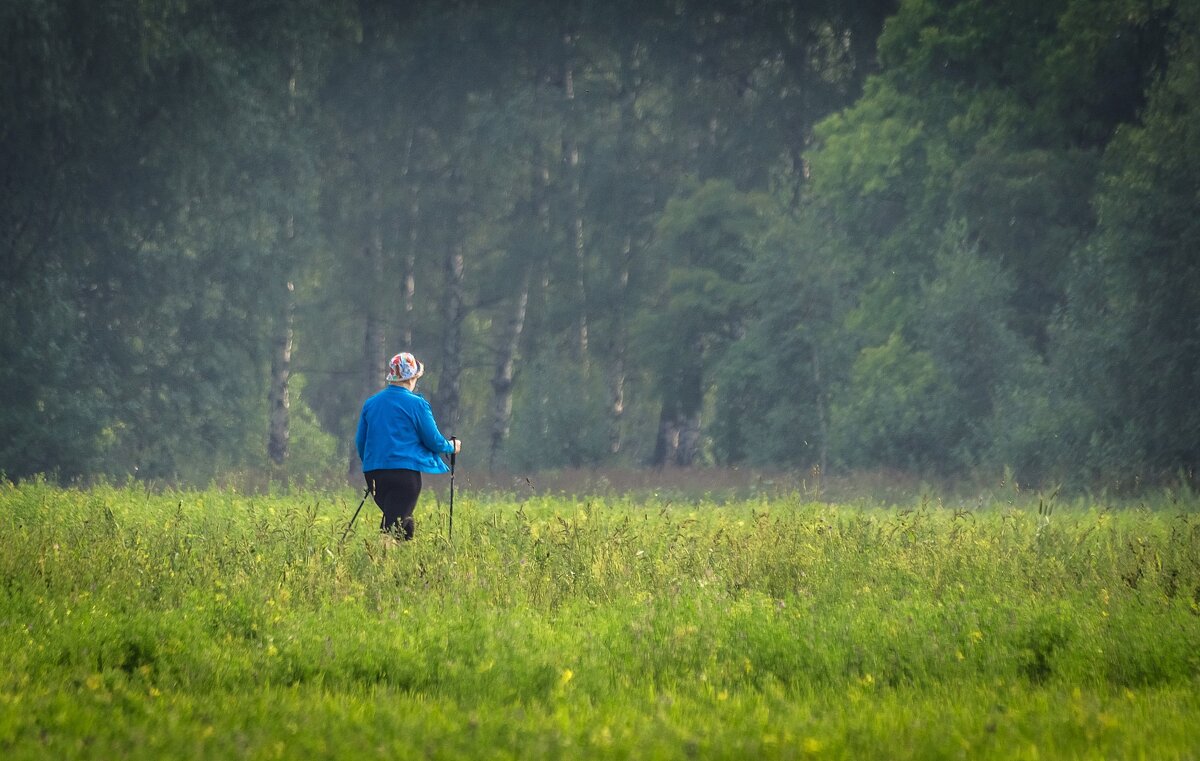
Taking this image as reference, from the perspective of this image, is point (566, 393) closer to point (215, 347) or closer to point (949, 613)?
point (215, 347)

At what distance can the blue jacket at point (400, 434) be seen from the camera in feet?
37.5

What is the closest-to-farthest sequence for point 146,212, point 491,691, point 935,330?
1. point 491,691
2. point 935,330
3. point 146,212

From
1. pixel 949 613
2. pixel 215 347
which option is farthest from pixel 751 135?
pixel 949 613

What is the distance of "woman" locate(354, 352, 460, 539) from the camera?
11438 millimetres

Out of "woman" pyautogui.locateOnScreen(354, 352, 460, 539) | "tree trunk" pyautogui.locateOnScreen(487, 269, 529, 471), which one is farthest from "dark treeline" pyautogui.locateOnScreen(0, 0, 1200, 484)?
"woman" pyautogui.locateOnScreen(354, 352, 460, 539)

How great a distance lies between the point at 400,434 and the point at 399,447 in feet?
0.39

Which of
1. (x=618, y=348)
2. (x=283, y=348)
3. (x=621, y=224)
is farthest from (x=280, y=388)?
(x=621, y=224)

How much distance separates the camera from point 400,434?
37.7 feet

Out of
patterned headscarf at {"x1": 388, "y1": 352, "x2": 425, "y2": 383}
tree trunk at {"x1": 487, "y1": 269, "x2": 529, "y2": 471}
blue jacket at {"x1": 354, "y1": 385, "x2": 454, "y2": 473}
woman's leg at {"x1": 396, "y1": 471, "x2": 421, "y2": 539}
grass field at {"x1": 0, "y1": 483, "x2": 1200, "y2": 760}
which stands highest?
tree trunk at {"x1": 487, "y1": 269, "x2": 529, "y2": 471}

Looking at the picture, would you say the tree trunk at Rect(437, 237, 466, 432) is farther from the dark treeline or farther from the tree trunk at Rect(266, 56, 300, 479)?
the tree trunk at Rect(266, 56, 300, 479)

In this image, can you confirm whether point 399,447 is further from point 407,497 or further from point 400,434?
point 407,497

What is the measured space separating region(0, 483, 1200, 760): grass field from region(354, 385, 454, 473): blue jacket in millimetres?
640

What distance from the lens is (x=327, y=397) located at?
1999 inches

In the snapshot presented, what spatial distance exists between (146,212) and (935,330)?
17.2 meters
